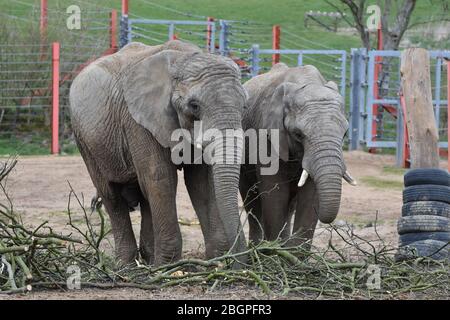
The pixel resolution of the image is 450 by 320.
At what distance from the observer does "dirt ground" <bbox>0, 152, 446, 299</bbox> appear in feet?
44.3

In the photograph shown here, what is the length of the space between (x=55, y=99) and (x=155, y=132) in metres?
10.5

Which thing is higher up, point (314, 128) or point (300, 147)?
point (314, 128)

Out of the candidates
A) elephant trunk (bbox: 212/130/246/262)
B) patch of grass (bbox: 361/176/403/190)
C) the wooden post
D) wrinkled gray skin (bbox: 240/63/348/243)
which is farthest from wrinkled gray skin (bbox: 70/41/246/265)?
patch of grass (bbox: 361/176/403/190)

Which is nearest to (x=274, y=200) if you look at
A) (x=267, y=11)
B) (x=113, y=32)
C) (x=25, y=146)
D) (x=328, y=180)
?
(x=328, y=180)

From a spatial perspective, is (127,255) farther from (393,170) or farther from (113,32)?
(113,32)

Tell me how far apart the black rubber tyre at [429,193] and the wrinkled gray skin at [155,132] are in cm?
194

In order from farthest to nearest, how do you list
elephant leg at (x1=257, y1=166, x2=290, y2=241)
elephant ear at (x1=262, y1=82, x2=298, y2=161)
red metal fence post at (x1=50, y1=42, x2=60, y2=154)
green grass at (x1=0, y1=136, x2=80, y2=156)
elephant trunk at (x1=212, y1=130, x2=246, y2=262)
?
green grass at (x1=0, y1=136, x2=80, y2=156)
red metal fence post at (x1=50, y1=42, x2=60, y2=154)
elephant leg at (x1=257, y1=166, x2=290, y2=241)
elephant ear at (x1=262, y1=82, x2=298, y2=161)
elephant trunk at (x1=212, y1=130, x2=246, y2=262)

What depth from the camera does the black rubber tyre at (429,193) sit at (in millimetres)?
10461

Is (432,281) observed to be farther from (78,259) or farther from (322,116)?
(78,259)

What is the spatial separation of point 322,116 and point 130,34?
42.5 ft

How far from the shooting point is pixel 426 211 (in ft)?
34.2

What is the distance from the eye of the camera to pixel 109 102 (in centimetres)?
1038
